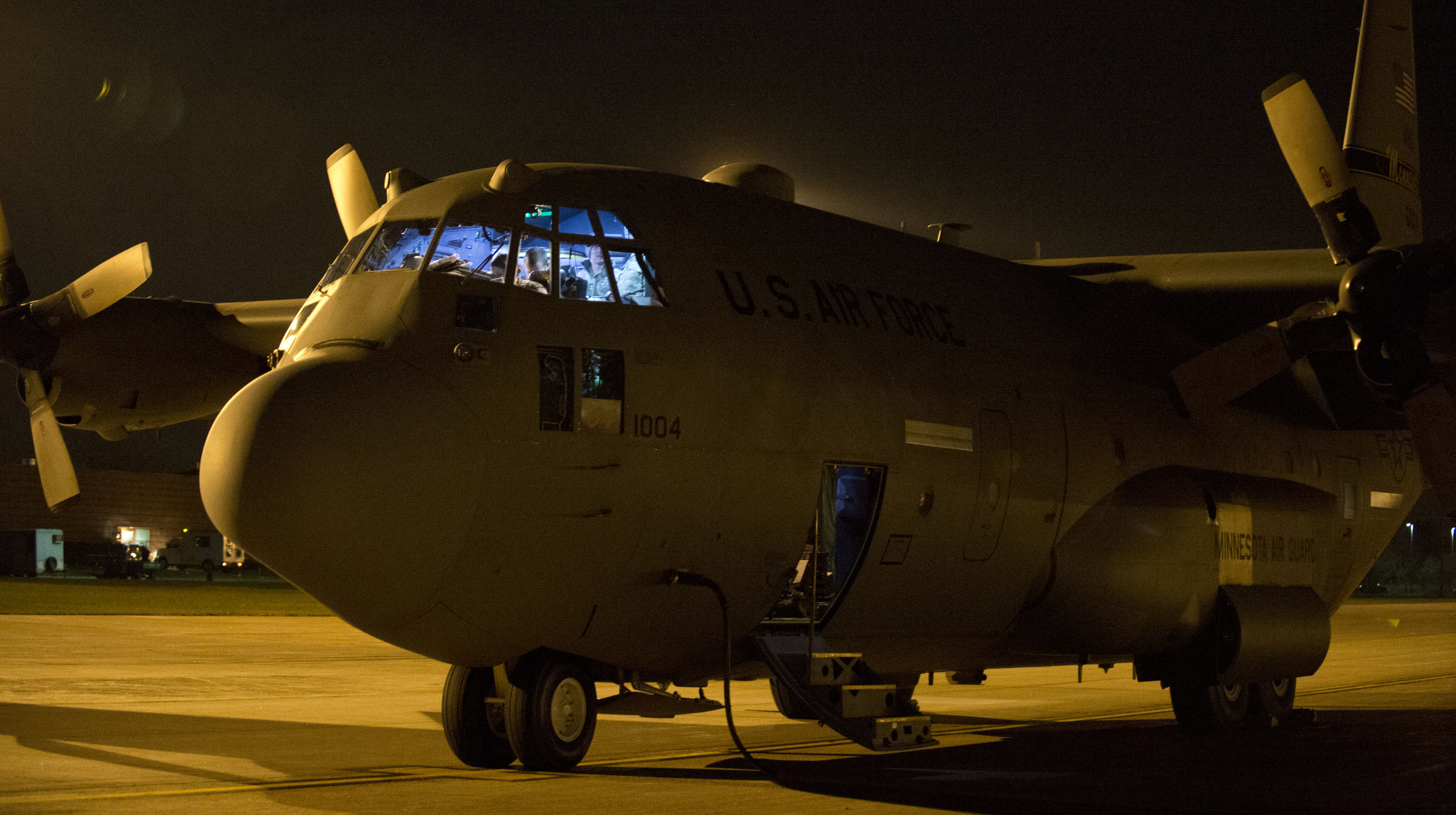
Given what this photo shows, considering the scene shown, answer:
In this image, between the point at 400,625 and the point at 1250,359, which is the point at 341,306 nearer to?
the point at 400,625

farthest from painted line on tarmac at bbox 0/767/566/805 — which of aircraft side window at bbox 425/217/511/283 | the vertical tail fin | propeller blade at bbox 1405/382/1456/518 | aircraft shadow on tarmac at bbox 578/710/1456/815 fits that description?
the vertical tail fin

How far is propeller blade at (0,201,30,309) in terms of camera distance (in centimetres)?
1525

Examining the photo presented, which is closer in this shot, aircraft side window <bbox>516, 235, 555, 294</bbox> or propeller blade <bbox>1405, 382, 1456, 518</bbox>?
aircraft side window <bbox>516, 235, 555, 294</bbox>

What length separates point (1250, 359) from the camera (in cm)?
1402

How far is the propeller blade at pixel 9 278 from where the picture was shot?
50.0 feet

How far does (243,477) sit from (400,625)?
4.83 feet

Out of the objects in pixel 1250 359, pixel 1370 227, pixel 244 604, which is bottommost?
pixel 244 604

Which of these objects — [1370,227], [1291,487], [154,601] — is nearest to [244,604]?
[154,601]

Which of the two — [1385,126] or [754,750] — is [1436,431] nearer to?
[1385,126]

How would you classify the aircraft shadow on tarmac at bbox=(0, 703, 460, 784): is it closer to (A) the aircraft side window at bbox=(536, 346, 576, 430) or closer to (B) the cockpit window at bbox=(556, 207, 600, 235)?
(A) the aircraft side window at bbox=(536, 346, 576, 430)

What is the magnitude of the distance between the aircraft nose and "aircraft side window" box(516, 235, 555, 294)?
109cm

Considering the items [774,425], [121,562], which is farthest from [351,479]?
[121,562]

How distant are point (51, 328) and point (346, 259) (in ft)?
20.1

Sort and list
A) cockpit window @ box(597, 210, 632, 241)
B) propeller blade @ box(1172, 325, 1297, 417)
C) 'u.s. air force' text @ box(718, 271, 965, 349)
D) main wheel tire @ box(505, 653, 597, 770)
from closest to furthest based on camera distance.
→ main wheel tire @ box(505, 653, 597, 770), cockpit window @ box(597, 210, 632, 241), 'u.s. air force' text @ box(718, 271, 965, 349), propeller blade @ box(1172, 325, 1297, 417)
